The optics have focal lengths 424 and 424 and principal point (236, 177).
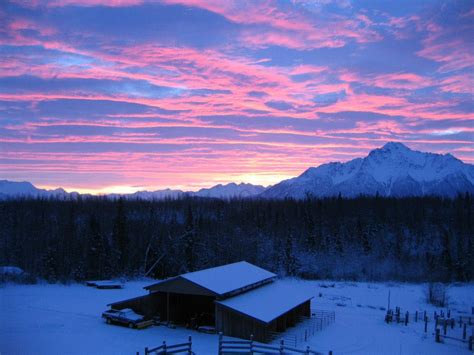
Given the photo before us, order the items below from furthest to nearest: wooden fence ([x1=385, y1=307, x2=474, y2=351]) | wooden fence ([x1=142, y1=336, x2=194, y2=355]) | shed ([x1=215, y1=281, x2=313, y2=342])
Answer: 1. wooden fence ([x1=385, y1=307, x2=474, y2=351])
2. shed ([x1=215, y1=281, x2=313, y2=342])
3. wooden fence ([x1=142, y1=336, x2=194, y2=355])

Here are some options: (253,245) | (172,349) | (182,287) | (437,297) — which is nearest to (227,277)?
(182,287)

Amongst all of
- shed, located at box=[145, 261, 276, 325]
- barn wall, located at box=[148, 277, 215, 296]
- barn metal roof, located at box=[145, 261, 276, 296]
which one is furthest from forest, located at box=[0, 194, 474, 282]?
barn wall, located at box=[148, 277, 215, 296]

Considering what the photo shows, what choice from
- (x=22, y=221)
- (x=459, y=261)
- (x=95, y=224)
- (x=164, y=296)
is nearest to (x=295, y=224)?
(x=459, y=261)

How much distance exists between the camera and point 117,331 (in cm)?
2697

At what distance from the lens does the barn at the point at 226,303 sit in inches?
1043

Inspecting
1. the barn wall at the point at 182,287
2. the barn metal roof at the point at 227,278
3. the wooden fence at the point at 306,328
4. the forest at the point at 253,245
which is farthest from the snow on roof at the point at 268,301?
the forest at the point at 253,245

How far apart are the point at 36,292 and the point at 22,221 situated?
41.2 metres

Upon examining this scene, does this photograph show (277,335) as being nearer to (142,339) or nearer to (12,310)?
(142,339)

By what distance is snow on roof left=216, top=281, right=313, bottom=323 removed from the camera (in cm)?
2659

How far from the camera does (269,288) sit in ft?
113

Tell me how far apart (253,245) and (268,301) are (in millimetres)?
42632

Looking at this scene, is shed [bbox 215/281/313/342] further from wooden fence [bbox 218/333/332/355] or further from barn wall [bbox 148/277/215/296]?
wooden fence [bbox 218/333/332/355]

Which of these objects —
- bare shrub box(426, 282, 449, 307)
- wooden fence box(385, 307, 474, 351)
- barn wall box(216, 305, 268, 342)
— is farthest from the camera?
bare shrub box(426, 282, 449, 307)

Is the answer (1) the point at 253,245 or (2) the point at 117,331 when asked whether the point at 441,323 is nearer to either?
(2) the point at 117,331
